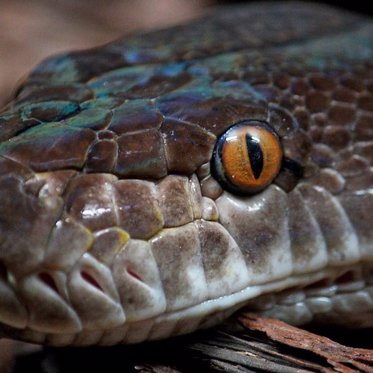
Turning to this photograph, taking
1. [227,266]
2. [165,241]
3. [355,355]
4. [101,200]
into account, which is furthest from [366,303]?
[101,200]

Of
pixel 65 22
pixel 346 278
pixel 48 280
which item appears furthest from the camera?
pixel 65 22

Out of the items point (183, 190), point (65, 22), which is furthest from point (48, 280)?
point (65, 22)

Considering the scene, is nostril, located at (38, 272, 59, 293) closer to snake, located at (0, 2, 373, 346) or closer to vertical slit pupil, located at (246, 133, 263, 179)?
snake, located at (0, 2, 373, 346)

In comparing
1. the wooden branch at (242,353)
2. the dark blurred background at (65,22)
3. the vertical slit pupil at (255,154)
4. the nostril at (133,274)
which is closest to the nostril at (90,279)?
the nostril at (133,274)

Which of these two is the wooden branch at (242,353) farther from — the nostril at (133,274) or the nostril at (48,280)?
the nostril at (48,280)

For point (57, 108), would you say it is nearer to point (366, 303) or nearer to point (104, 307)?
point (104, 307)

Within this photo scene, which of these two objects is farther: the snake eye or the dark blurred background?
the dark blurred background

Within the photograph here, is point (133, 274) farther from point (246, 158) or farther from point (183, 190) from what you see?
point (246, 158)

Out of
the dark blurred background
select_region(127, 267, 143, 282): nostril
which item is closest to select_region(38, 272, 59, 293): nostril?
select_region(127, 267, 143, 282): nostril
